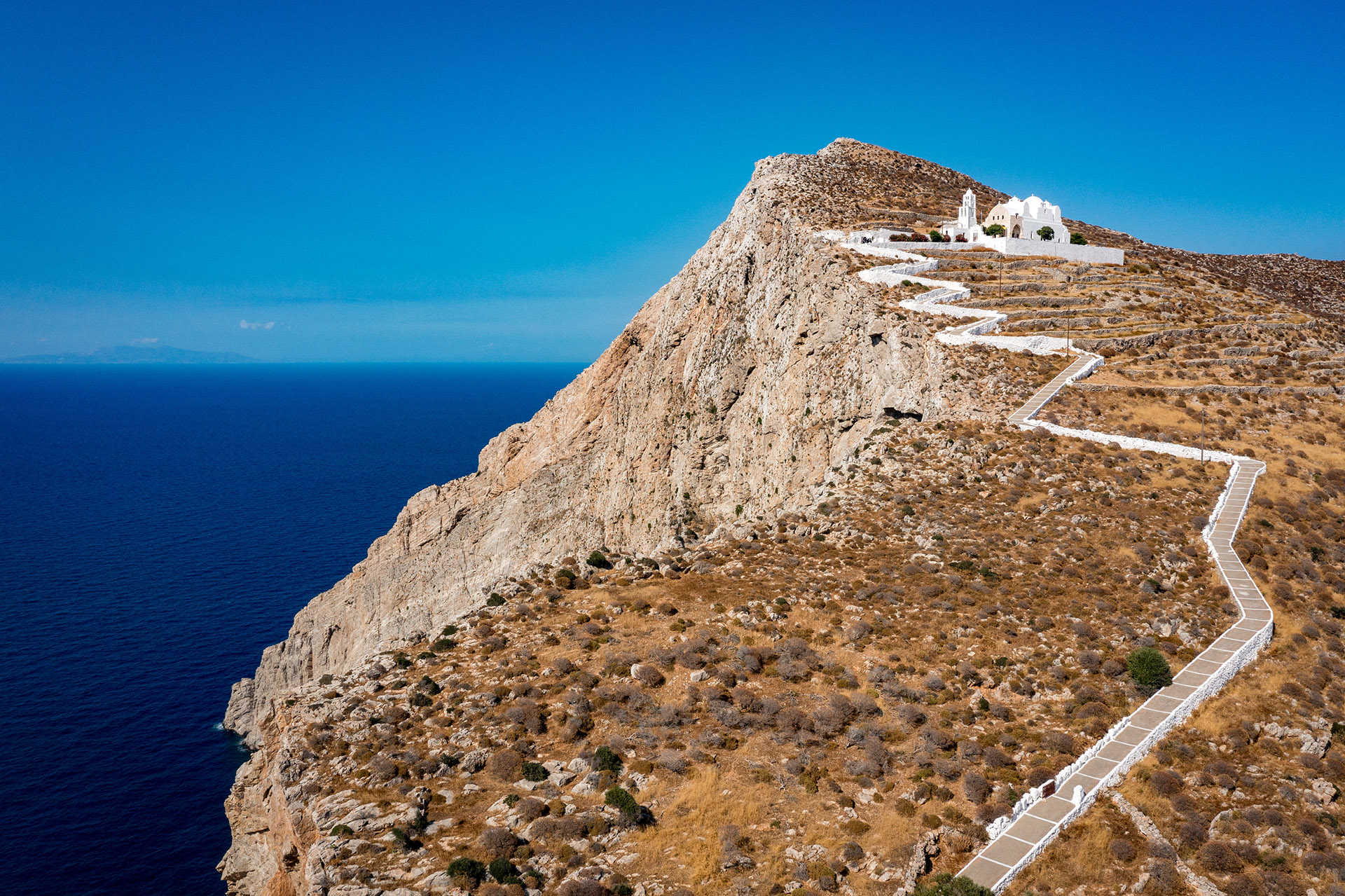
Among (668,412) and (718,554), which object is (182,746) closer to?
(668,412)

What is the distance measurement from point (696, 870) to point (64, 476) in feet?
584

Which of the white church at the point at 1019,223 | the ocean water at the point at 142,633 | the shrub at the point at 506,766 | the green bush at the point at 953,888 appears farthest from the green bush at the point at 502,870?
the white church at the point at 1019,223

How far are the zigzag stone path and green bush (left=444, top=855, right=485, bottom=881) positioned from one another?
10.1m

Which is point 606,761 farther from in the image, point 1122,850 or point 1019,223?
point 1019,223

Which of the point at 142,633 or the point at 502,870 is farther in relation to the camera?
the point at 142,633

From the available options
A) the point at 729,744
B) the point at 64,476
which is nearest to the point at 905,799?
the point at 729,744

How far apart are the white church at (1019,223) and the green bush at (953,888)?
61.6 metres

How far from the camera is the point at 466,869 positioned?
1537 cm

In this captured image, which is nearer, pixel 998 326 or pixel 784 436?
pixel 998 326

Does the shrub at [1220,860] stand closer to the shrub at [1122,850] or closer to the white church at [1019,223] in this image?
the shrub at [1122,850]

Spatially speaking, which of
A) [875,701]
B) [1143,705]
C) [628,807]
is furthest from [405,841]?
[1143,705]

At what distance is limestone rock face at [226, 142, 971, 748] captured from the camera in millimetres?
51500

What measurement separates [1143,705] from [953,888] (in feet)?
31.3

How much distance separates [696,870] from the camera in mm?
16031
